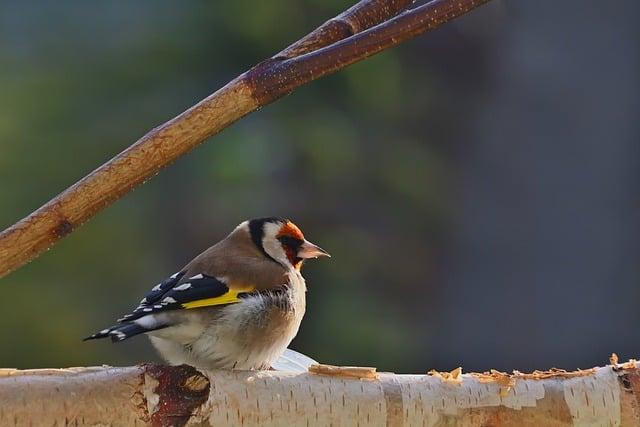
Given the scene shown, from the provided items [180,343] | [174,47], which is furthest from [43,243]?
[174,47]

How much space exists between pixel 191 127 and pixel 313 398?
269 millimetres

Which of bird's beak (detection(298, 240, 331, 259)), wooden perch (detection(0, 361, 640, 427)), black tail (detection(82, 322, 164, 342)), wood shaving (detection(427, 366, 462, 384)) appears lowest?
wooden perch (detection(0, 361, 640, 427))

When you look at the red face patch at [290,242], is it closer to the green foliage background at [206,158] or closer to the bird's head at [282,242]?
the bird's head at [282,242]

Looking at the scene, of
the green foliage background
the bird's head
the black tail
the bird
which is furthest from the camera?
the green foliage background

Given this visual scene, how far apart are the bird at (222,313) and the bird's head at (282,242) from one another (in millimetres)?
82

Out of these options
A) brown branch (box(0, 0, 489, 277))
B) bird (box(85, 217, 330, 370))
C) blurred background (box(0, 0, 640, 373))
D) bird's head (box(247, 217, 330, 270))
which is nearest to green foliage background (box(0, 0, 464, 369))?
blurred background (box(0, 0, 640, 373))

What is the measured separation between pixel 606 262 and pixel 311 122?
114 centimetres

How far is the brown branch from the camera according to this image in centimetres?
101

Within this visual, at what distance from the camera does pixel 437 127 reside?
405 cm

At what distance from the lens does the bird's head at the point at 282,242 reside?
1.51 meters

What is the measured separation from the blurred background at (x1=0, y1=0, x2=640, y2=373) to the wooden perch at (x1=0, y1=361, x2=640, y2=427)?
85.6 inches

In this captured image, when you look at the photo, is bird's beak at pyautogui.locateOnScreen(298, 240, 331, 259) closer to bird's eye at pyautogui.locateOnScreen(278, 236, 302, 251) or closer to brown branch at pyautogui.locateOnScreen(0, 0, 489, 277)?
bird's eye at pyautogui.locateOnScreen(278, 236, 302, 251)

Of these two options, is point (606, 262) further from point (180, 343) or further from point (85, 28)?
point (180, 343)

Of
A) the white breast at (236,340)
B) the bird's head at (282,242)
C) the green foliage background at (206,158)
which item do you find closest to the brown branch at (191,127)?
the white breast at (236,340)
